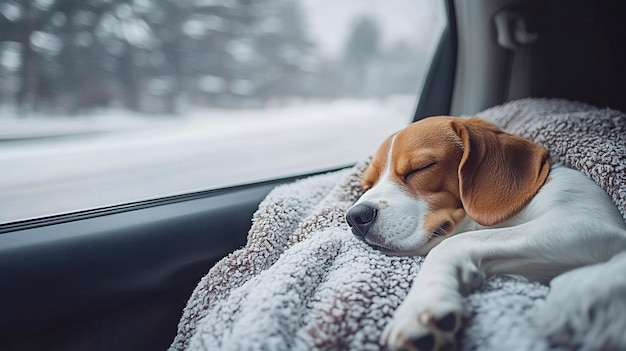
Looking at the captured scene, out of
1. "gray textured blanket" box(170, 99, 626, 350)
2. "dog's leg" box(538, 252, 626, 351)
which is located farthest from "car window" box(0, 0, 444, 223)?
"dog's leg" box(538, 252, 626, 351)

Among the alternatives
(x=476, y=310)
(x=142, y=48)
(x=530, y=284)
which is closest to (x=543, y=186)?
(x=530, y=284)

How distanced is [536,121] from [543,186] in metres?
0.40

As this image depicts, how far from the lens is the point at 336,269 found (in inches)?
41.8

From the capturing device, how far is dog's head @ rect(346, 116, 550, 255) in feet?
3.58

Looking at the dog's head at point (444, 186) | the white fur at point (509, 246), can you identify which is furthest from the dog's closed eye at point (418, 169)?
the white fur at point (509, 246)

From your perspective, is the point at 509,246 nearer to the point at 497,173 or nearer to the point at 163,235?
the point at 497,173

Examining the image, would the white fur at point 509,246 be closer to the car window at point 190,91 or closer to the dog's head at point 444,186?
the dog's head at point 444,186

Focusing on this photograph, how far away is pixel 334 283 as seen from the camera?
39.1 inches

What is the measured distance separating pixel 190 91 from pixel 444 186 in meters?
1.09

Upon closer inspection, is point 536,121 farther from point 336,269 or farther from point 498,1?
point 336,269

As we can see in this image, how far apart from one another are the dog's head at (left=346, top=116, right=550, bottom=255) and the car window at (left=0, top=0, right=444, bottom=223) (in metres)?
0.65

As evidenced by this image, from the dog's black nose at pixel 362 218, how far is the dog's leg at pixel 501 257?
168 millimetres

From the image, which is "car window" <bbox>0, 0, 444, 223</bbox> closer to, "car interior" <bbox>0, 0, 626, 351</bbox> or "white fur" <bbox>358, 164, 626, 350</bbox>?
"car interior" <bbox>0, 0, 626, 351</bbox>

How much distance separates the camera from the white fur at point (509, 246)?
0.80 m
